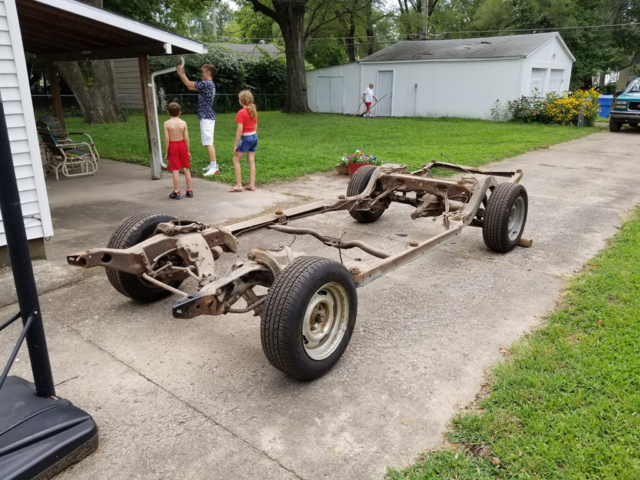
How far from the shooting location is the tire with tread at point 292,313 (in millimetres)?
2939

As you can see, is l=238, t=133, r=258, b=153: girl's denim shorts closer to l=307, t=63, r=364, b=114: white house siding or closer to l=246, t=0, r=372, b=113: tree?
l=246, t=0, r=372, b=113: tree

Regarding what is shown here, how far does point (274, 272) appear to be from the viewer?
3.43m

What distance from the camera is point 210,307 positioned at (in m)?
2.97

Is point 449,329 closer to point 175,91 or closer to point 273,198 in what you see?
point 273,198

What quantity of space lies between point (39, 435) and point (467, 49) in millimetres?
25173

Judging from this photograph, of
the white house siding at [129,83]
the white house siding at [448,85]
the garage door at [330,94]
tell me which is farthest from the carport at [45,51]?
the garage door at [330,94]

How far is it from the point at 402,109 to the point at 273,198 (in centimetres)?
1904

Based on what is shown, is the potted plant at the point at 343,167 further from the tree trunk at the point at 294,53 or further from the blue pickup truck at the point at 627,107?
the tree trunk at the point at 294,53

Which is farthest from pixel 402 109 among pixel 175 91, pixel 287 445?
pixel 287 445

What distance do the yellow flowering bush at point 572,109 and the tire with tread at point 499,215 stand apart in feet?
55.6

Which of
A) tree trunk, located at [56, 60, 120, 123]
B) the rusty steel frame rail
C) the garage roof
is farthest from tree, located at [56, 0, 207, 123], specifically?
the rusty steel frame rail

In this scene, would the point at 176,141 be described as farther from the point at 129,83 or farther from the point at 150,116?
the point at 129,83

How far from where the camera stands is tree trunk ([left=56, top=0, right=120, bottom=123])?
18547mm

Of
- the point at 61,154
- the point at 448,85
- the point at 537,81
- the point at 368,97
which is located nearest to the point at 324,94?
the point at 368,97
